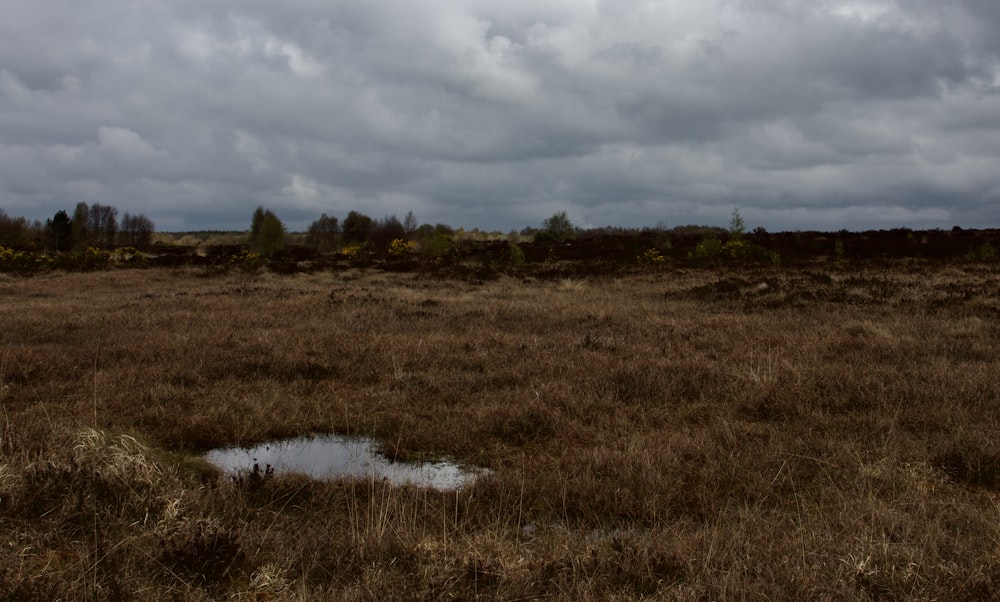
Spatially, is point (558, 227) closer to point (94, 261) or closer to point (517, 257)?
point (517, 257)

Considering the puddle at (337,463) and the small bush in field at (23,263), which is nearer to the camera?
the puddle at (337,463)

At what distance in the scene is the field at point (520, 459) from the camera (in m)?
2.94

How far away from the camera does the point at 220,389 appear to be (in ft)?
22.0

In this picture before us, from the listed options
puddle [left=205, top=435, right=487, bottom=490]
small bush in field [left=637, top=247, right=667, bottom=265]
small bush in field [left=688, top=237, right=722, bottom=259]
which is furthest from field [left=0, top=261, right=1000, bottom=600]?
small bush in field [left=688, top=237, right=722, bottom=259]

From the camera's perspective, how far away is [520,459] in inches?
194

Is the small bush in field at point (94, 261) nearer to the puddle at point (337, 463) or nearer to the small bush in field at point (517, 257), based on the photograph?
the small bush in field at point (517, 257)

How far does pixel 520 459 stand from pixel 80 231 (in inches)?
2610

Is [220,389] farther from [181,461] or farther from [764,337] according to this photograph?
[764,337]

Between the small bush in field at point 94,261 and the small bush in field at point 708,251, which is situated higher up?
the small bush in field at point 708,251

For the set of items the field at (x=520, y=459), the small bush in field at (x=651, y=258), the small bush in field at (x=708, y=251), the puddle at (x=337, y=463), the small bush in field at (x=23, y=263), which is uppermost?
the small bush in field at (x=708, y=251)

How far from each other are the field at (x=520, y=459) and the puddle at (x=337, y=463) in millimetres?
199

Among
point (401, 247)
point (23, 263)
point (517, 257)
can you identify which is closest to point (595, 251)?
point (517, 257)

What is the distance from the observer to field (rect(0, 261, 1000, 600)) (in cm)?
294

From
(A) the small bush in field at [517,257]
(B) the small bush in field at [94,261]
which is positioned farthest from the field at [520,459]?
(B) the small bush in field at [94,261]
